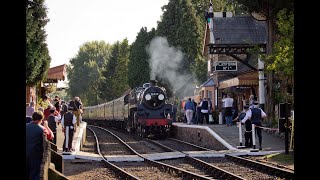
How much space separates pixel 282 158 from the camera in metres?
15.4

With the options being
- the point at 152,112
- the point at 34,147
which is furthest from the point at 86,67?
the point at 34,147

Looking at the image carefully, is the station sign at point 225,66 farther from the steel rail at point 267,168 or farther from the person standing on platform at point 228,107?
the steel rail at point 267,168

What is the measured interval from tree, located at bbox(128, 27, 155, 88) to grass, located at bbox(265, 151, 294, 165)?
166ft

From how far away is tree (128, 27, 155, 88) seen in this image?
6731 centimetres

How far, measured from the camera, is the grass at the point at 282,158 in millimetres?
14583

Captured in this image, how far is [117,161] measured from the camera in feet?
55.5

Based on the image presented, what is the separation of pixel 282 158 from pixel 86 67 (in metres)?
119

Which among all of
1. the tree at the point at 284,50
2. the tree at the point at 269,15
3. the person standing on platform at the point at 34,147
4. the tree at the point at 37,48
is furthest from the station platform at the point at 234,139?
the person standing on platform at the point at 34,147

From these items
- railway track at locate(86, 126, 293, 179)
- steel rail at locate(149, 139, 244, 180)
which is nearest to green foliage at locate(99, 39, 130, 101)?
railway track at locate(86, 126, 293, 179)

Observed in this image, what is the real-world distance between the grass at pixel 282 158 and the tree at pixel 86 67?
10593cm
